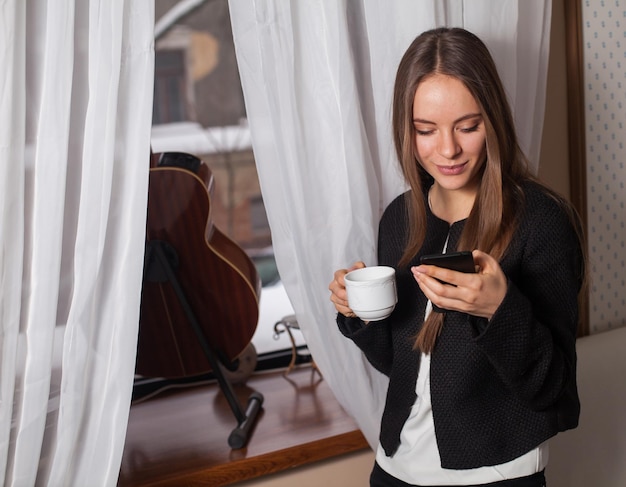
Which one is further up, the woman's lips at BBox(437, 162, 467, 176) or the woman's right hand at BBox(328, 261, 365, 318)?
the woman's lips at BBox(437, 162, 467, 176)

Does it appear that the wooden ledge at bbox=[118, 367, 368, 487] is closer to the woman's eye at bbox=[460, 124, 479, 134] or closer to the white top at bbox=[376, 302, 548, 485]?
the white top at bbox=[376, 302, 548, 485]

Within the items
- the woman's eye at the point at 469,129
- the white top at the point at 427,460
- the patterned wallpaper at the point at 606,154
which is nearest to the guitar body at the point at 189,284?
the white top at the point at 427,460

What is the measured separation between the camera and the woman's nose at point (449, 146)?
1.19 metres

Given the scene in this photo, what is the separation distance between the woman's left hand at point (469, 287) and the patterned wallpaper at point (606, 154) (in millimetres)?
940

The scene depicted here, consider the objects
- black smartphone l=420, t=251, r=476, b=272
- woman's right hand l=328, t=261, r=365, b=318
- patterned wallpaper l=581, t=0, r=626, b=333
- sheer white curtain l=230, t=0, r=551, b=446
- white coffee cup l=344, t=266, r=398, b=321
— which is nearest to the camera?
black smartphone l=420, t=251, r=476, b=272

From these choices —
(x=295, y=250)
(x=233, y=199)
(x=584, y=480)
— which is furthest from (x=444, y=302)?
(x=233, y=199)

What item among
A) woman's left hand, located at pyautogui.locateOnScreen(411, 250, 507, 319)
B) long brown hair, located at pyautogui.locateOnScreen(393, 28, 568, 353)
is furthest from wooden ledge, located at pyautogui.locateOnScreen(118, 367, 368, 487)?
woman's left hand, located at pyautogui.locateOnScreen(411, 250, 507, 319)

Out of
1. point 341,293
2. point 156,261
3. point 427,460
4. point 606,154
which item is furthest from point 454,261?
point 606,154

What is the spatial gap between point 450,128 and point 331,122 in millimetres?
353

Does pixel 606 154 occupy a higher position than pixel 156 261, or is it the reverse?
pixel 606 154

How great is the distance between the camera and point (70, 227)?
135 cm

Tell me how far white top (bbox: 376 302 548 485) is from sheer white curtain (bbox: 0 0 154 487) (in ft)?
1.69

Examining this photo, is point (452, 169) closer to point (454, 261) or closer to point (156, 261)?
point (454, 261)

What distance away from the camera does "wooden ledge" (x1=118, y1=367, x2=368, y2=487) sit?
160 cm
